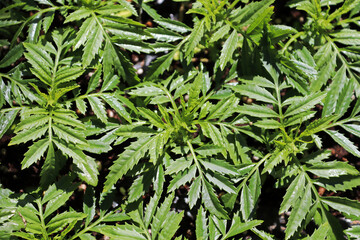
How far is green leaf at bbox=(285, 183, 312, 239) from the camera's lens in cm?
193

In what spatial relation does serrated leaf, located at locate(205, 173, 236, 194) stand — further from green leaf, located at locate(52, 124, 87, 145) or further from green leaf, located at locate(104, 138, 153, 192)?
green leaf, located at locate(52, 124, 87, 145)

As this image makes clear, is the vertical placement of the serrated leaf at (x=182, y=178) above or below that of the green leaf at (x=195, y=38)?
below

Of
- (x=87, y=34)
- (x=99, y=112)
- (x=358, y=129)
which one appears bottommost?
(x=358, y=129)

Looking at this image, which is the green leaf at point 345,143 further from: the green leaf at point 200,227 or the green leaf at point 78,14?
the green leaf at point 78,14

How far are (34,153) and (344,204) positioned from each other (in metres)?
1.87

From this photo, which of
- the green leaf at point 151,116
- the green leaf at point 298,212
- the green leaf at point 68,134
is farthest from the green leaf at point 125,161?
the green leaf at point 298,212

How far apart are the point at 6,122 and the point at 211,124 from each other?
1287 millimetres

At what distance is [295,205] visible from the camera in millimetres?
1971

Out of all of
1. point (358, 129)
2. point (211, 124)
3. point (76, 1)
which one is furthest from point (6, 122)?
point (358, 129)

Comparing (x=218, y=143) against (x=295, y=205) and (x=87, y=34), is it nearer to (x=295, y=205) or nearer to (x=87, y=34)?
(x=295, y=205)

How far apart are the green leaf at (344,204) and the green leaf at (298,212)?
0.44 feet

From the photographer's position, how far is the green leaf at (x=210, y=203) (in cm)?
198

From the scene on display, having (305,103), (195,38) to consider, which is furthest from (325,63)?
(195,38)

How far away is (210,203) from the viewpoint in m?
1.99
